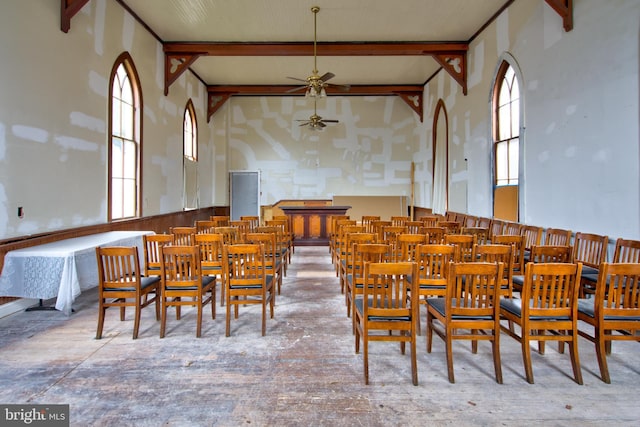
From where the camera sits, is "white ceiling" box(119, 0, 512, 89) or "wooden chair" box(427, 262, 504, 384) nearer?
"wooden chair" box(427, 262, 504, 384)

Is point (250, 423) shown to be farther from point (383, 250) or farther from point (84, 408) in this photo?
point (383, 250)

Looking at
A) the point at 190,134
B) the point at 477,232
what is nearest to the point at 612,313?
the point at 477,232

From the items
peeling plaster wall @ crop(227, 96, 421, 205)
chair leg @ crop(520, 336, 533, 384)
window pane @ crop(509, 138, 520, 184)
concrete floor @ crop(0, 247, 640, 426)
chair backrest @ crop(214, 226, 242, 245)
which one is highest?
peeling plaster wall @ crop(227, 96, 421, 205)

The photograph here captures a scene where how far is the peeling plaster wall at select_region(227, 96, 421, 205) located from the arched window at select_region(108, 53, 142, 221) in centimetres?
593

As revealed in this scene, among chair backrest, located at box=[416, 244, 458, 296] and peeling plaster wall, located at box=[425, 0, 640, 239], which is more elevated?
peeling plaster wall, located at box=[425, 0, 640, 239]

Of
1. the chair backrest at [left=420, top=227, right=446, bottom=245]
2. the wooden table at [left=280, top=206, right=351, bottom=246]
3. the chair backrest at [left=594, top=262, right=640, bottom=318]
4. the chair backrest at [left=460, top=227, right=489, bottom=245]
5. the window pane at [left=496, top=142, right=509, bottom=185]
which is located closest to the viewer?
the chair backrest at [left=594, top=262, right=640, bottom=318]

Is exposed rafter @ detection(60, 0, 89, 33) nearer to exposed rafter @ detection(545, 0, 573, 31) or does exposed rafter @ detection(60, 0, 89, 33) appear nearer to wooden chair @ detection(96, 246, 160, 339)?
wooden chair @ detection(96, 246, 160, 339)

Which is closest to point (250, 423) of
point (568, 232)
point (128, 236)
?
point (128, 236)

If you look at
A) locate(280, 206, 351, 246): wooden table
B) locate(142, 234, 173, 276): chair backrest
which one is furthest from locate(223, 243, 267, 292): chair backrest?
locate(280, 206, 351, 246): wooden table

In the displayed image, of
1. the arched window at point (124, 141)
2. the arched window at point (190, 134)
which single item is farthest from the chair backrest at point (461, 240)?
the arched window at point (190, 134)

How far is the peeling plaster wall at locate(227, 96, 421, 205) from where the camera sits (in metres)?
13.1

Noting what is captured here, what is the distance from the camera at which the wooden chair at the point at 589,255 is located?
153 inches

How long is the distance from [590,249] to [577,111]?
1919mm

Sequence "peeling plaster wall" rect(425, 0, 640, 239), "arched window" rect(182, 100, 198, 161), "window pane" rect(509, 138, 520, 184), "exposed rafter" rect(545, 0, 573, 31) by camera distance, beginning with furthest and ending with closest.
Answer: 1. "arched window" rect(182, 100, 198, 161)
2. "window pane" rect(509, 138, 520, 184)
3. "exposed rafter" rect(545, 0, 573, 31)
4. "peeling plaster wall" rect(425, 0, 640, 239)
